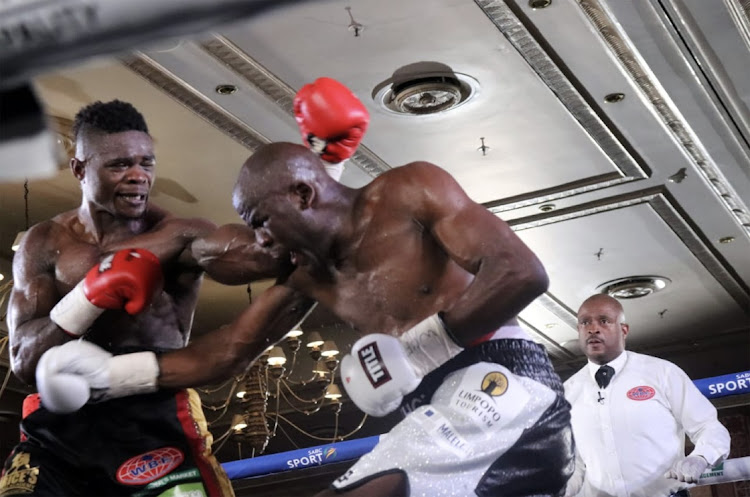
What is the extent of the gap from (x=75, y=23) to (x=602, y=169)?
5.81 m

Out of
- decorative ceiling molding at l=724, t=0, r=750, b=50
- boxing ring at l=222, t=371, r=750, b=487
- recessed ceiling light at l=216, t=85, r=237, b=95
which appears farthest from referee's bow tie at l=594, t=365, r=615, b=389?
recessed ceiling light at l=216, t=85, r=237, b=95

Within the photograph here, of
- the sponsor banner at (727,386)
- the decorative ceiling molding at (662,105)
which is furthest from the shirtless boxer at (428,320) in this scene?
the sponsor banner at (727,386)

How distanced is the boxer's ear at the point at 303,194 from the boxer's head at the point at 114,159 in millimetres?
526

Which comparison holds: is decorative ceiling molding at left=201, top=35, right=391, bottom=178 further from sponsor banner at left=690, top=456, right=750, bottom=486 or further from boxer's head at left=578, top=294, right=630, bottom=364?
sponsor banner at left=690, top=456, right=750, bottom=486

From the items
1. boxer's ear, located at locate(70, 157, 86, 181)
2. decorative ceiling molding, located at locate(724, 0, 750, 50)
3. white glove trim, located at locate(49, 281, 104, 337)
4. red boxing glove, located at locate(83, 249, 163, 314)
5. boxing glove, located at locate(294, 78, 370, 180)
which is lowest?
white glove trim, located at locate(49, 281, 104, 337)

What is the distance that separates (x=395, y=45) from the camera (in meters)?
4.64

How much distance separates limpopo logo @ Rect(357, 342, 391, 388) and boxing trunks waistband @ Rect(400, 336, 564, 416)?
15cm

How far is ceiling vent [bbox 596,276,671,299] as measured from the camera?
8141 millimetres

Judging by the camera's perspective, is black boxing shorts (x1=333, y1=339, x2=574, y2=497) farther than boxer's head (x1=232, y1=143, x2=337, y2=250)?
No

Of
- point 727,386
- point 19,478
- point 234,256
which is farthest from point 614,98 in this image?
point 19,478

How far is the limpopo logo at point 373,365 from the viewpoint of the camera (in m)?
1.85

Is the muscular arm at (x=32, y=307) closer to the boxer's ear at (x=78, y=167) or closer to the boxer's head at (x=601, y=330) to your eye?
the boxer's ear at (x=78, y=167)

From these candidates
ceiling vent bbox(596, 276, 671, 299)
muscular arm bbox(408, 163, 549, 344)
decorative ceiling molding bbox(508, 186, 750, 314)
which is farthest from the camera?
ceiling vent bbox(596, 276, 671, 299)

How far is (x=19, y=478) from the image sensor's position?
2189 mm
